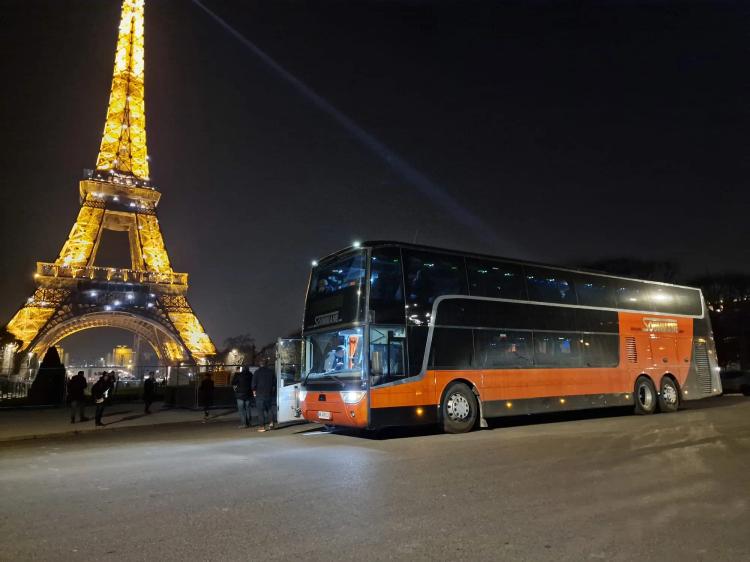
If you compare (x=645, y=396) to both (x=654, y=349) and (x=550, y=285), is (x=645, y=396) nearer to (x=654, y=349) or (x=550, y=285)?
(x=654, y=349)

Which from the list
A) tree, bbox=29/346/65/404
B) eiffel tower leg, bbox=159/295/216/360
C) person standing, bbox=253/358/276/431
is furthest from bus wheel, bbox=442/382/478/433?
eiffel tower leg, bbox=159/295/216/360

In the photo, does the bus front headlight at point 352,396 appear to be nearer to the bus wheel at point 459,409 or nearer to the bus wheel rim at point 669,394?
the bus wheel at point 459,409

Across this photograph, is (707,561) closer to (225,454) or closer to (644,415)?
(225,454)

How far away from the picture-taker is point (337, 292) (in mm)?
10891

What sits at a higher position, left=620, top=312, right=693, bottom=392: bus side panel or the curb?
left=620, top=312, right=693, bottom=392: bus side panel

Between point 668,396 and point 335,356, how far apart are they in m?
10.6

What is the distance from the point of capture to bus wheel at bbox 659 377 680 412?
49.3 ft

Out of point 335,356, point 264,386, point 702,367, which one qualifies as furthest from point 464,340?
point 702,367

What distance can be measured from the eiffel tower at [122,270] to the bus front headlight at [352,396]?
115 ft

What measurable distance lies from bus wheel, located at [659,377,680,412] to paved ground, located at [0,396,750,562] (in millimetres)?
5492

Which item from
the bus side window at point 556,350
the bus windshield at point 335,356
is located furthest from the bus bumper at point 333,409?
the bus side window at point 556,350

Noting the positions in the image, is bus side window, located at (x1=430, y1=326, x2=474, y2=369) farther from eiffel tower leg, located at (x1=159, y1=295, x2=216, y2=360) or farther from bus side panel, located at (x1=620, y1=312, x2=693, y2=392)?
eiffel tower leg, located at (x1=159, y1=295, x2=216, y2=360)

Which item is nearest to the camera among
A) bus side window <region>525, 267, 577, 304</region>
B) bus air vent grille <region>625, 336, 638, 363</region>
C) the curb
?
the curb

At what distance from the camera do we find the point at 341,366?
10.5m
